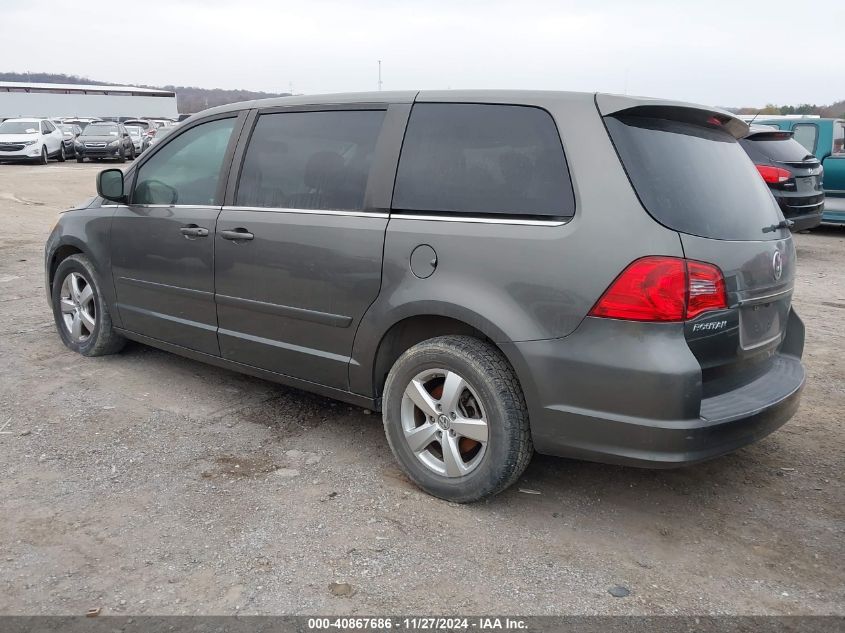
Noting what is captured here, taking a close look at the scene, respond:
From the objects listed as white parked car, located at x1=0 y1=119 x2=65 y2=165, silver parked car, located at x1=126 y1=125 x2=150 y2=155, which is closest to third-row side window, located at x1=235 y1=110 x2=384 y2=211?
white parked car, located at x1=0 y1=119 x2=65 y2=165

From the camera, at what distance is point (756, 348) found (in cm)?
318

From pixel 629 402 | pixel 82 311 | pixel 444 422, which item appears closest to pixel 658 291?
pixel 629 402

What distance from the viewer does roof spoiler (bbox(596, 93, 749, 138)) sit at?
10.0 ft

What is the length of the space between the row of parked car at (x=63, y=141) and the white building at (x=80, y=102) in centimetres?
3205

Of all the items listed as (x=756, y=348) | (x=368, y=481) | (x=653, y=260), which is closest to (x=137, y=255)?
(x=368, y=481)

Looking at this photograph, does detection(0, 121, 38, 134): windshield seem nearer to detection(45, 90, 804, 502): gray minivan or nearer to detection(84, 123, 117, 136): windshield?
detection(84, 123, 117, 136): windshield

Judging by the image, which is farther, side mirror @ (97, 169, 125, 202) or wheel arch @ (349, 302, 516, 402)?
side mirror @ (97, 169, 125, 202)

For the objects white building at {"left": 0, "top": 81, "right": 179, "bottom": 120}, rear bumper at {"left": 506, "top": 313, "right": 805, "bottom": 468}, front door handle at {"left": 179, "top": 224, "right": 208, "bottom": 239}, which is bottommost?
rear bumper at {"left": 506, "top": 313, "right": 805, "bottom": 468}

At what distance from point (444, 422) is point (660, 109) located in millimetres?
1570

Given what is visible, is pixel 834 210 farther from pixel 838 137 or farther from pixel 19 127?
pixel 19 127

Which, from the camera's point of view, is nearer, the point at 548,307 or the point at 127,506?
the point at 548,307

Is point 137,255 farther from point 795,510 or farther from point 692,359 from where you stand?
point 795,510

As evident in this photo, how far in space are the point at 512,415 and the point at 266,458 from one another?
1.36 m

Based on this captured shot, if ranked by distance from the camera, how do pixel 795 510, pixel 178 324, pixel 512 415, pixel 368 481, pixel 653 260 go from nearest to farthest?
pixel 653 260
pixel 512 415
pixel 795 510
pixel 368 481
pixel 178 324
